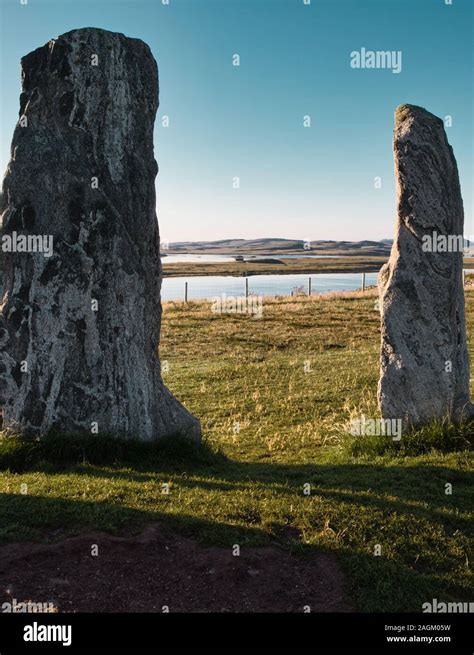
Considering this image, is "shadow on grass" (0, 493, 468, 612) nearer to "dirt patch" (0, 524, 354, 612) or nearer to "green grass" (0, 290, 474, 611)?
"green grass" (0, 290, 474, 611)

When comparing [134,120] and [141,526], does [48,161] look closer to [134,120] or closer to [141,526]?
[134,120]

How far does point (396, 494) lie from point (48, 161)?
279 inches

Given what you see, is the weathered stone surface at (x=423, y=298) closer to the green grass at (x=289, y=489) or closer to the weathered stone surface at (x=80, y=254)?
the green grass at (x=289, y=489)

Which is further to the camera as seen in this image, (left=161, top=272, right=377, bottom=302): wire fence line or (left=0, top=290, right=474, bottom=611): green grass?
(left=161, top=272, right=377, bottom=302): wire fence line

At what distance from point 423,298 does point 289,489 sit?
4.51 m

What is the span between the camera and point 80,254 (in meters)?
10.1

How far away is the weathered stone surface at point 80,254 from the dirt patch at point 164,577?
3.45 m

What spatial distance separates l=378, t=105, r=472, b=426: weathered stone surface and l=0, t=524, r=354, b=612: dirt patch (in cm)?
530

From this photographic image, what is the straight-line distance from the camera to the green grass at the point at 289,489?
271 inches

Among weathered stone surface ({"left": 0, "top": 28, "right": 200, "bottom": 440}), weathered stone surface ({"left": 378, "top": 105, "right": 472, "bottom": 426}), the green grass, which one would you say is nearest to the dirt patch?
the green grass

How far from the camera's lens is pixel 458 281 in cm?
1170

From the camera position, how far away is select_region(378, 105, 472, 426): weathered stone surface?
37.3 ft
